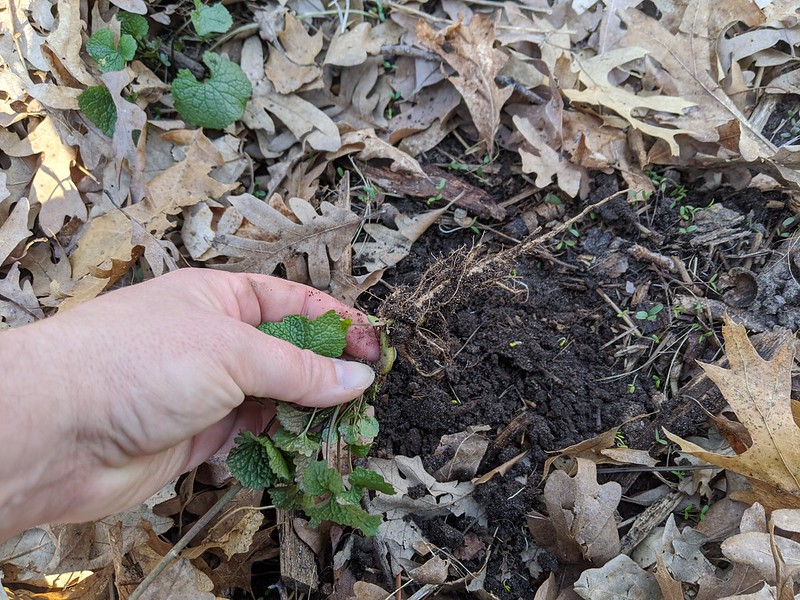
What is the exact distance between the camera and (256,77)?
3.02m

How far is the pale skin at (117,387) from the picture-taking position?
1.61m

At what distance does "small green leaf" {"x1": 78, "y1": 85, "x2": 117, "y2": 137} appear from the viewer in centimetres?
271

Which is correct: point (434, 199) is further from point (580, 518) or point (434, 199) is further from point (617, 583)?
point (617, 583)

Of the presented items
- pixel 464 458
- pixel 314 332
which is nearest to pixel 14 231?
pixel 314 332

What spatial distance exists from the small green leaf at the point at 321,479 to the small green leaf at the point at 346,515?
6cm

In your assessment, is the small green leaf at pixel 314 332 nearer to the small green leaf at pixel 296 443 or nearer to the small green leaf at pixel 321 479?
the small green leaf at pixel 296 443

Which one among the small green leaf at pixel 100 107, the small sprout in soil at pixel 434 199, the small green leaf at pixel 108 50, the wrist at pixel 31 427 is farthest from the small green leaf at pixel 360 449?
the small green leaf at pixel 108 50

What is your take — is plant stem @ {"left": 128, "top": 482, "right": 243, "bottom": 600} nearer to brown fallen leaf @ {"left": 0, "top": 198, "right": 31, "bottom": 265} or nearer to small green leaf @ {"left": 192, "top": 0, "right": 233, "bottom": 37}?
brown fallen leaf @ {"left": 0, "top": 198, "right": 31, "bottom": 265}

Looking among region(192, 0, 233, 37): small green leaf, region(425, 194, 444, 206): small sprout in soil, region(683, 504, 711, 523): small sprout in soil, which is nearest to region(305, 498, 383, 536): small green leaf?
region(683, 504, 711, 523): small sprout in soil

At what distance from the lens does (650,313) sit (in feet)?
8.13

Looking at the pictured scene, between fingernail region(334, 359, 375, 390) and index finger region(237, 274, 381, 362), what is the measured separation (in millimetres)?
164

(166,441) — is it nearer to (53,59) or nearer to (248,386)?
(248,386)

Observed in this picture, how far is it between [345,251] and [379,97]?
92 centimetres

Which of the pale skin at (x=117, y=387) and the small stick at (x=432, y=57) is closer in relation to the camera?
the pale skin at (x=117, y=387)
